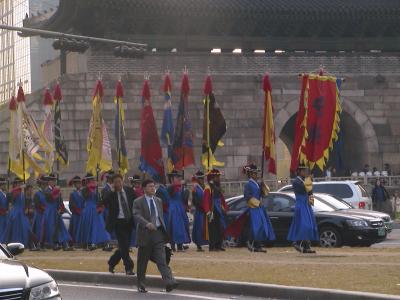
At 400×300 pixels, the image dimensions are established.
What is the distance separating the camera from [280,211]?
2541 centimetres

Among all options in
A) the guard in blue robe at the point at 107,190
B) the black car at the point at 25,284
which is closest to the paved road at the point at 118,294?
the guard in blue robe at the point at 107,190

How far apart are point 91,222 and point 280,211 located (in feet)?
11.9

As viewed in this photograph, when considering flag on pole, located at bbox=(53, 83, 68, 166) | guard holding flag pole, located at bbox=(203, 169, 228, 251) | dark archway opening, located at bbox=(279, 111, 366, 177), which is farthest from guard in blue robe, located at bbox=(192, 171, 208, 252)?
dark archway opening, located at bbox=(279, 111, 366, 177)

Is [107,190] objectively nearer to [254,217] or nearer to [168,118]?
[254,217]

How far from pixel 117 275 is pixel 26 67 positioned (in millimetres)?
65723

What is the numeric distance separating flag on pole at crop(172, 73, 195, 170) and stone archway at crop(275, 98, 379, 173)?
16.9 metres

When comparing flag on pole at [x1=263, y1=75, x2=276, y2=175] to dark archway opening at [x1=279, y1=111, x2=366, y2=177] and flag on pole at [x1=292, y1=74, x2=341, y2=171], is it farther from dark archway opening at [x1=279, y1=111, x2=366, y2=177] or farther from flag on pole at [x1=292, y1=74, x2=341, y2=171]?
dark archway opening at [x1=279, y1=111, x2=366, y2=177]

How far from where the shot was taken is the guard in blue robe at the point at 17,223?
2547cm

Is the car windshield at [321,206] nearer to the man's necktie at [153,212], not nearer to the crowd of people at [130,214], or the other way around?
the crowd of people at [130,214]

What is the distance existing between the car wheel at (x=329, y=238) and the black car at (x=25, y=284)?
1301 cm

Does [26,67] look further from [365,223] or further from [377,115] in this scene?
[365,223]

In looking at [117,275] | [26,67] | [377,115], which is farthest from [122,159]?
[26,67]

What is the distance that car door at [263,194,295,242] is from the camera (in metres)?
25.1

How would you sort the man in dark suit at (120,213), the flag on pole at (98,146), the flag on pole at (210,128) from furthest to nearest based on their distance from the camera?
the flag on pole at (98,146), the flag on pole at (210,128), the man in dark suit at (120,213)
